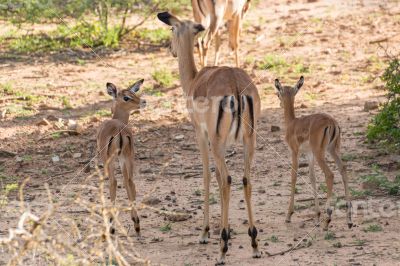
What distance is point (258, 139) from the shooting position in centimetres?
995

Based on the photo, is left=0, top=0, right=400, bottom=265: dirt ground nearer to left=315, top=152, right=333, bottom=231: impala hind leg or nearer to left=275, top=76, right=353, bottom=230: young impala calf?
left=315, top=152, right=333, bottom=231: impala hind leg

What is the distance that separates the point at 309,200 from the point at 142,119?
10.2 feet

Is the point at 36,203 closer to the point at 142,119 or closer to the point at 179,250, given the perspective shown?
the point at 179,250

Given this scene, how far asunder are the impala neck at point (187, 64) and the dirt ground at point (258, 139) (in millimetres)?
943

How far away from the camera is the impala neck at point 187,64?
7.90 meters

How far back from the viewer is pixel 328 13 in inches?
598

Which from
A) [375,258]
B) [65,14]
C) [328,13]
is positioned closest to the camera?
[375,258]

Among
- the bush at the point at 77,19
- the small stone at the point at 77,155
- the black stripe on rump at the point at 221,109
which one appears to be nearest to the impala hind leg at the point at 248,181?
the black stripe on rump at the point at 221,109

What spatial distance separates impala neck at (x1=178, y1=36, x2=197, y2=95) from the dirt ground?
0.94 metres

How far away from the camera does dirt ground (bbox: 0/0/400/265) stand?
23.5 ft

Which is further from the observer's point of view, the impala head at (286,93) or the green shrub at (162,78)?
the green shrub at (162,78)

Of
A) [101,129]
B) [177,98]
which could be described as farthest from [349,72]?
[101,129]

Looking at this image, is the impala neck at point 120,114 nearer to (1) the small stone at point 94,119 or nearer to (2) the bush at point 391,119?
(1) the small stone at point 94,119

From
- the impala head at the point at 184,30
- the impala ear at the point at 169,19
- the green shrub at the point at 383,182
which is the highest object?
the impala ear at the point at 169,19
